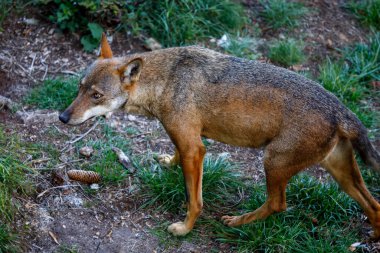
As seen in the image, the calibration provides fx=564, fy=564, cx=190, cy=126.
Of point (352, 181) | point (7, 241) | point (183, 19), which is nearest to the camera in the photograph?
point (7, 241)

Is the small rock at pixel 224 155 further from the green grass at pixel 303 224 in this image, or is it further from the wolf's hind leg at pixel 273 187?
the wolf's hind leg at pixel 273 187

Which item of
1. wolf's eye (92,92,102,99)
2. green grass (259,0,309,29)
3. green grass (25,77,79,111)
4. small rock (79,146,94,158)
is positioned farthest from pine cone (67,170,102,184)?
green grass (259,0,309,29)

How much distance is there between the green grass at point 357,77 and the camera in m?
8.06

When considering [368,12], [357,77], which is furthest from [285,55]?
A: [368,12]

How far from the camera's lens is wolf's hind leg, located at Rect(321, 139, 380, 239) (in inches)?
230

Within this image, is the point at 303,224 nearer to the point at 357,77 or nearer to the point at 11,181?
the point at 11,181

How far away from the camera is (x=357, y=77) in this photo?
8469mm

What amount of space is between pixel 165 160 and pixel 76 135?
1.19 meters

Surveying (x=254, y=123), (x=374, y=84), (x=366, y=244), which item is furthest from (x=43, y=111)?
(x=374, y=84)

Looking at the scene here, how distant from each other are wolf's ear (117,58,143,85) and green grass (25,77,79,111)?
6.22 ft

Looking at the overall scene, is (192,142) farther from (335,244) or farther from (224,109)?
(335,244)

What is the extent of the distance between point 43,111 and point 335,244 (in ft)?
12.9

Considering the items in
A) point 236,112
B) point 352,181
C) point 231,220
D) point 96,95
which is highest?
point 96,95

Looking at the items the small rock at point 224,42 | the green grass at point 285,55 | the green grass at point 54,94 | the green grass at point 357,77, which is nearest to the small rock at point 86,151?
the green grass at point 54,94
